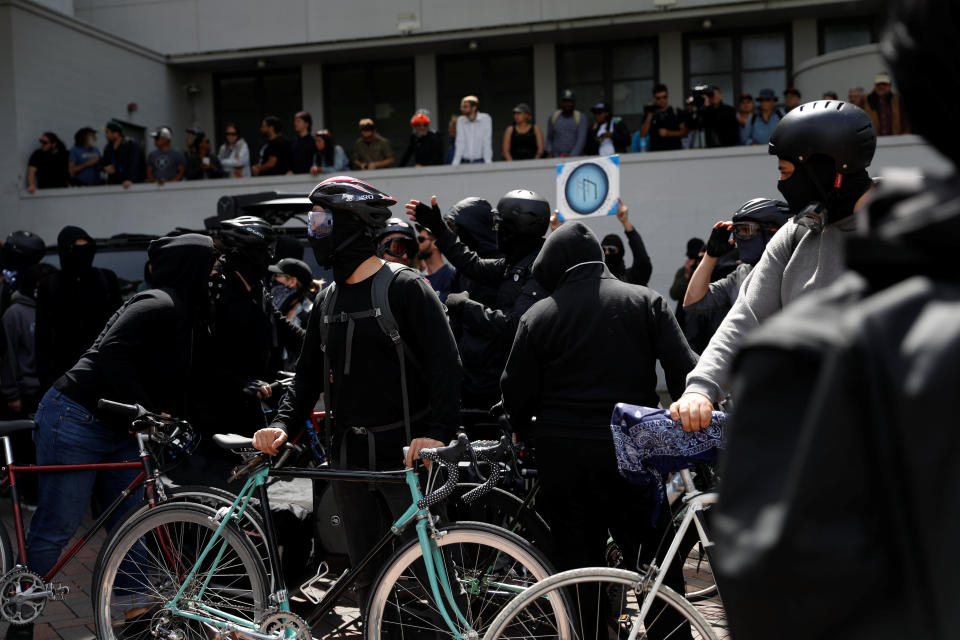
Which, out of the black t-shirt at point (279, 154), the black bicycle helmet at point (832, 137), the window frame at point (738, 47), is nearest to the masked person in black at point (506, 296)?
the black bicycle helmet at point (832, 137)

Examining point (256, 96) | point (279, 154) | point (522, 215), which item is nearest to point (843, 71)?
point (279, 154)

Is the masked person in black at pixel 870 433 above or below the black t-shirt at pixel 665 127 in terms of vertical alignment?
below

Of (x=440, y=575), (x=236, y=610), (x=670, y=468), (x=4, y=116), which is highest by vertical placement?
(x=4, y=116)

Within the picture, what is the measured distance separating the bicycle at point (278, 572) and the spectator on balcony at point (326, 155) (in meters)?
11.8

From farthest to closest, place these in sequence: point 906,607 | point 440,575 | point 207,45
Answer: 1. point 207,45
2. point 440,575
3. point 906,607

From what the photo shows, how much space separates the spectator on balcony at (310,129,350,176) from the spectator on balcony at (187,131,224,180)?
7.85ft

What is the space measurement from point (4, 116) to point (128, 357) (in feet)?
46.9

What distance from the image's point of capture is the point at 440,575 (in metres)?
3.64

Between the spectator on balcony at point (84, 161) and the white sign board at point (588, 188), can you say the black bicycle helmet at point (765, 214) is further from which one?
the spectator on balcony at point (84, 161)

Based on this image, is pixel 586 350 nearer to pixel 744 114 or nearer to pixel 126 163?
pixel 744 114

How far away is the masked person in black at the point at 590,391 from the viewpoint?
12.8 ft

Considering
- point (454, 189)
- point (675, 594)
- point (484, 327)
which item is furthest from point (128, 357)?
point (454, 189)

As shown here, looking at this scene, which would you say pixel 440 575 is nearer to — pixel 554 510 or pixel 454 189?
pixel 554 510

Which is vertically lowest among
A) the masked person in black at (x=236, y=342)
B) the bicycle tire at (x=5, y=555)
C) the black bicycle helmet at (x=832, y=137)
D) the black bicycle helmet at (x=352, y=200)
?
the bicycle tire at (x=5, y=555)
